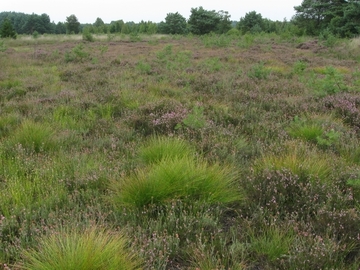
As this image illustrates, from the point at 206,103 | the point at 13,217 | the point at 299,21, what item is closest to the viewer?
the point at 13,217

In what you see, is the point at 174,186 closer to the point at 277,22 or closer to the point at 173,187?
the point at 173,187

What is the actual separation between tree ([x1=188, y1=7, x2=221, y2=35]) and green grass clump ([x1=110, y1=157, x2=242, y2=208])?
53939 mm

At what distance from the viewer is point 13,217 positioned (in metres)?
2.83

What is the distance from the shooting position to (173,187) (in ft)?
10.3

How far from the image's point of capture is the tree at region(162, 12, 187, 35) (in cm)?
6200

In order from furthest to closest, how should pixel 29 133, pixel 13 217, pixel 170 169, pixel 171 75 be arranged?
pixel 171 75 → pixel 29 133 → pixel 170 169 → pixel 13 217

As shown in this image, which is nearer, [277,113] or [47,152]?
[47,152]

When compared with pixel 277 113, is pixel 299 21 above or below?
above

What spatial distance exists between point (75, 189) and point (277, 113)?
4.60 meters

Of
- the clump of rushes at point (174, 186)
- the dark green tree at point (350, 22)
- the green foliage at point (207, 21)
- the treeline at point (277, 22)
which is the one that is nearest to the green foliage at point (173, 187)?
the clump of rushes at point (174, 186)

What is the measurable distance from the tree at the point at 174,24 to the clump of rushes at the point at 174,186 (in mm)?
61873

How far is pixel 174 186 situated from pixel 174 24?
6302 cm

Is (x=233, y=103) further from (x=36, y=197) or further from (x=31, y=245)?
(x=31, y=245)

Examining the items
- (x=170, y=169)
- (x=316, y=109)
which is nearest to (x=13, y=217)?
(x=170, y=169)
